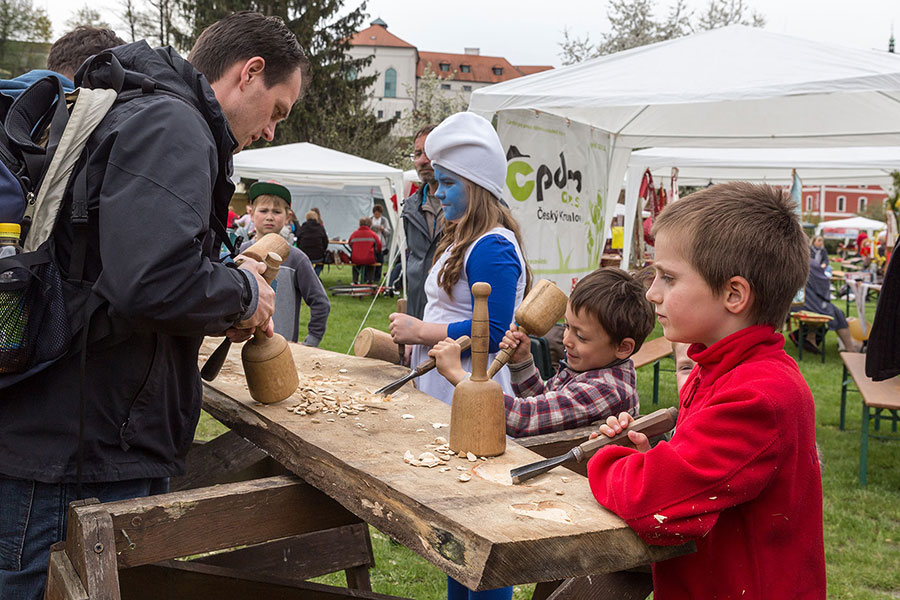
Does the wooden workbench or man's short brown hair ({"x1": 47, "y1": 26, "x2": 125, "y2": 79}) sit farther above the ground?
man's short brown hair ({"x1": 47, "y1": 26, "x2": 125, "y2": 79})

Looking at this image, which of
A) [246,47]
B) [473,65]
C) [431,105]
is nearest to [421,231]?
[246,47]

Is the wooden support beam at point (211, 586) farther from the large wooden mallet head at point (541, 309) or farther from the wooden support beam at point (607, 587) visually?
the large wooden mallet head at point (541, 309)

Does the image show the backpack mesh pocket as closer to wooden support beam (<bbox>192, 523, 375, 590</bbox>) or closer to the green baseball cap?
wooden support beam (<bbox>192, 523, 375, 590</bbox>)

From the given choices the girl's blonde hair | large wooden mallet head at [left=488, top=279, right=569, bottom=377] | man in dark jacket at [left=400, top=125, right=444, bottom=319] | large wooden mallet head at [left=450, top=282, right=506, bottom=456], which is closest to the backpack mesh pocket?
large wooden mallet head at [left=450, top=282, right=506, bottom=456]

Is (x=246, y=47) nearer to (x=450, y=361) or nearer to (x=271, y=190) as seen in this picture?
(x=450, y=361)

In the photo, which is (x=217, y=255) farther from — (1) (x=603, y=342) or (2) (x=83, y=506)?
(1) (x=603, y=342)

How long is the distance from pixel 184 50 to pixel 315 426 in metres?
29.0

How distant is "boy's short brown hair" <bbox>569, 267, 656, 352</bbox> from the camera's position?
2.16 meters

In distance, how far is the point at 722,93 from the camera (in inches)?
197

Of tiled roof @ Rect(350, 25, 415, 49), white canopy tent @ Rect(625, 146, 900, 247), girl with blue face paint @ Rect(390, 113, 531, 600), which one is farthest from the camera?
tiled roof @ Rect(350, 25, 415, 49)

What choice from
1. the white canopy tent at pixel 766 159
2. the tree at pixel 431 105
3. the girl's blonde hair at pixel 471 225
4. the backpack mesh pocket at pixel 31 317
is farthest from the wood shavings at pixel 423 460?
the tree at pixel 431 105

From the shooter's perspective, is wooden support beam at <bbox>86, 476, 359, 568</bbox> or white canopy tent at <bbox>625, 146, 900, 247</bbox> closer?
wooden support beam at <bbox>86, 476, 359, 568</bbox>

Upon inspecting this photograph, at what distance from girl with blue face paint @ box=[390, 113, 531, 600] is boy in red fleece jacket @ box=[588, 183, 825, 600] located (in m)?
0.99

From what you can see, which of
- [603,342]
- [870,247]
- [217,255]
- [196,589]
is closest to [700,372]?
[603,342]
